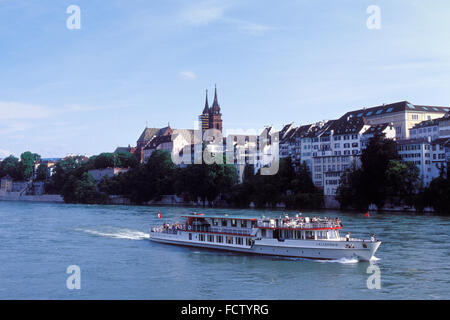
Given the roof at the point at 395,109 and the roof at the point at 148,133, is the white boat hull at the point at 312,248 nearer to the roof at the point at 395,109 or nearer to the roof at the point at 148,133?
the roof at the point at 395,109

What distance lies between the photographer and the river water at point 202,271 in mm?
25375

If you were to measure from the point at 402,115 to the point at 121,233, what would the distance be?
6394cm

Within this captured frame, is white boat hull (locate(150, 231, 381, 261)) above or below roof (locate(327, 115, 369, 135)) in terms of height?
below

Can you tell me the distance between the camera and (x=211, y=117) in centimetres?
17625

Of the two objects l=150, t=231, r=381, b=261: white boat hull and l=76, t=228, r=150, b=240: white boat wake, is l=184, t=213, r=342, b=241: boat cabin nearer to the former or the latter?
l=150, t=231, r=381, b=261: white boat hull

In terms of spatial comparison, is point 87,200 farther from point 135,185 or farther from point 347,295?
point 347,295

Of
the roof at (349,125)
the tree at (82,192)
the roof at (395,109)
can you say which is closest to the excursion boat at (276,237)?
the roof at (349,125)

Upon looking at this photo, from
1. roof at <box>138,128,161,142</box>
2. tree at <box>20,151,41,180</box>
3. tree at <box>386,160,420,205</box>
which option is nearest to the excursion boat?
tree at <box>386,160,420,205</box>

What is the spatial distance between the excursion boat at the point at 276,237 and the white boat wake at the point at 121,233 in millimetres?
4780

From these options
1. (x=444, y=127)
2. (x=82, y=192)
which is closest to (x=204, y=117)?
(x=82, y=192)

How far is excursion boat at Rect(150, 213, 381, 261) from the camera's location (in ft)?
111

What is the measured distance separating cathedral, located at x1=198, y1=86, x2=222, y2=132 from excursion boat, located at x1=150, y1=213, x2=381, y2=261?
131240mm

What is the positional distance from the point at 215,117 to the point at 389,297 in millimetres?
152817
